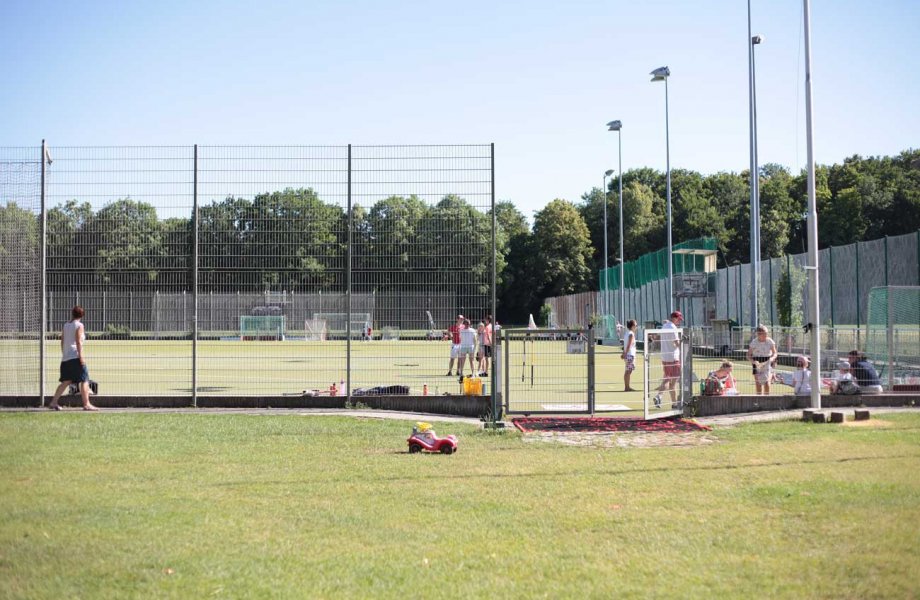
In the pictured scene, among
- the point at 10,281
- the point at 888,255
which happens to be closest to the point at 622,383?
the point at 888,255

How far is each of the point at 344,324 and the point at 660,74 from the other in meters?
36.5

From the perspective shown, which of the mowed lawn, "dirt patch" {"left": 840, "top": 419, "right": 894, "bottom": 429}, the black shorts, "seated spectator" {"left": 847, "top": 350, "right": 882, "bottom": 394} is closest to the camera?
the mowed lawn

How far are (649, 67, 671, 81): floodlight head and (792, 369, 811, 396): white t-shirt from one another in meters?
34.0

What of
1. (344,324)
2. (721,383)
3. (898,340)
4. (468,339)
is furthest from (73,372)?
(898,340)

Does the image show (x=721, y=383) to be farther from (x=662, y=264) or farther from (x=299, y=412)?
(x=662, y=264)

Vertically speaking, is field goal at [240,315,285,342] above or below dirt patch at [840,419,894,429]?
above

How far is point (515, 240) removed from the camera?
9875 cm

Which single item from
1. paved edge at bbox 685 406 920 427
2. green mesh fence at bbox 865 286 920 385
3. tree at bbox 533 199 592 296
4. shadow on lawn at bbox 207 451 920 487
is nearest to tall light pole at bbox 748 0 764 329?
green mesh fence at bbox 865 286 920 385

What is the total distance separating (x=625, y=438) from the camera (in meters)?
14.1

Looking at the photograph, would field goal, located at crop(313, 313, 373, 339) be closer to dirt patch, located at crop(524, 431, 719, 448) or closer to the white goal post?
the white goal post

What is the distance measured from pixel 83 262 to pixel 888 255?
86.4ft

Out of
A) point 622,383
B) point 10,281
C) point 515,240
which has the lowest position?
point 622,383

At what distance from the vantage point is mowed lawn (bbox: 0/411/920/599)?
6113 mm

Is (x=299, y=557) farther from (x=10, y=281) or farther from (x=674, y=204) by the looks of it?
(x=674, y=204)
